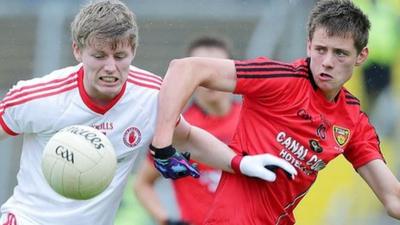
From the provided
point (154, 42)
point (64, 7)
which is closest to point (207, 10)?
point (154, 42)

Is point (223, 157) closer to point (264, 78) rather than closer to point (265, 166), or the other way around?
point (265, 166)

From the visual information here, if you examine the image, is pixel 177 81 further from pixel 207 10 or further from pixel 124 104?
pixel 207 10

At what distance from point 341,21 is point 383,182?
35.9 inches

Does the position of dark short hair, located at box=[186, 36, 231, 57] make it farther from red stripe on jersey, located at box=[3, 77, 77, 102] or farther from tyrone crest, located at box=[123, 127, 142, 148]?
red stripe on jersey, located at box=[3, 77, 77, 102]

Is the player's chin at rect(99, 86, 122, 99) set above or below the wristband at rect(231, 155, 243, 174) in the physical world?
above

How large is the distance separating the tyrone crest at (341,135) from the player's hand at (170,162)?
0.81 meters

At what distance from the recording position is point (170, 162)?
4.72m

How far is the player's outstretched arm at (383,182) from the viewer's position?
534cm

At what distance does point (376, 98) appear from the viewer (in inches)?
320

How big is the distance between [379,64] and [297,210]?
4.33 ft

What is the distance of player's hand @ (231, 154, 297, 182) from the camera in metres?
4.89

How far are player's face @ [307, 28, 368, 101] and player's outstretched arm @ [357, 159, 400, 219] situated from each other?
0.55m

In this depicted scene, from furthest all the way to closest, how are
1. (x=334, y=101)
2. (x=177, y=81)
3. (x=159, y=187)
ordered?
(x=159, y=187) < (x=334, y=101) < (x=177, y=81)

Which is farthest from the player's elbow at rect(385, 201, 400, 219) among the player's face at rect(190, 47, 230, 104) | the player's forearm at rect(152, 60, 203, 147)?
the player's face at rect(190, 47, 230, 104)
